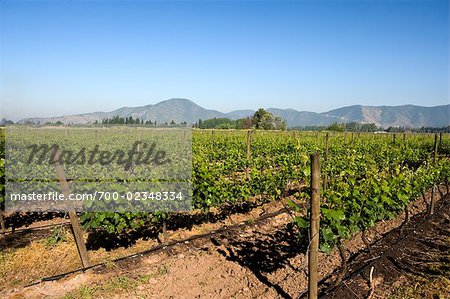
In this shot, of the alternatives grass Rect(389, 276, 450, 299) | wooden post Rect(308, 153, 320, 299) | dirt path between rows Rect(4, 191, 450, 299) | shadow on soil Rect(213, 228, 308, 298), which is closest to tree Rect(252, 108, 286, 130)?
shadow on soil Rect(213, 228, 308, 298)

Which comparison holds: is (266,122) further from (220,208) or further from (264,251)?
(264,251)

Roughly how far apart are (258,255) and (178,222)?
2.38 meters

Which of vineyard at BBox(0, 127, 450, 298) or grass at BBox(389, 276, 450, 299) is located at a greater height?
vineyard at BBox(0, 127, 450, 298)

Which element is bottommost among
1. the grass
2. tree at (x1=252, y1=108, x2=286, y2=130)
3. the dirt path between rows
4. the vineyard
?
the dirt path between rows

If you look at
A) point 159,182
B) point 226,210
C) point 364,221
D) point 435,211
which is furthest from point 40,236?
point 435,211

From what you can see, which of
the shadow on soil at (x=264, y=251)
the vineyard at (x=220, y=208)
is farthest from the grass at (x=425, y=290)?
the shadow on soil at (x=264, y=251)

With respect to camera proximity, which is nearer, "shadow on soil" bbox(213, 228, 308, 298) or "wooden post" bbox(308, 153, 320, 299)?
"wooden post" bbox(308, 153, 320, 299)

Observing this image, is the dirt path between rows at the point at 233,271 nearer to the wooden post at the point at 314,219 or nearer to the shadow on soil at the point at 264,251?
the shadow on soil at the point at 264,251

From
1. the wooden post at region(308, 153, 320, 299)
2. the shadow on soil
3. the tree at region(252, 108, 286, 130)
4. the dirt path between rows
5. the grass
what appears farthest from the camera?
the tree at region(252, 108, 286, 130)

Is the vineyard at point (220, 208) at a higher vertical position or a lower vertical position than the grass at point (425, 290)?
higher

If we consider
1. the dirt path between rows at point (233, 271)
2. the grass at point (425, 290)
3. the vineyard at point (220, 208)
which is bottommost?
the dirt path between rows at point (233, 271)

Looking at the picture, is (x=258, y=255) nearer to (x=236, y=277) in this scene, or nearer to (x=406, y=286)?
(x=236, y=277)

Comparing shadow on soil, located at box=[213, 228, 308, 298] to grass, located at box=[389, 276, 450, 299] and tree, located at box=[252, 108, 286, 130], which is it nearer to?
grass, located at box=[389, 276, 450, 299]

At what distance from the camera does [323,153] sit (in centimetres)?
1390
